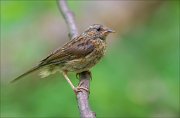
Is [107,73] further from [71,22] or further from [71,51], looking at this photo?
[71,22]

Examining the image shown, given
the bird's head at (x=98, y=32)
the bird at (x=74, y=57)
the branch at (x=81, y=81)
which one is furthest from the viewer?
the bird's head at (x=98, y=32)

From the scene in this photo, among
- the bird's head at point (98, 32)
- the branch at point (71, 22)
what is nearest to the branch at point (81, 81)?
the branch at point (71, 22)

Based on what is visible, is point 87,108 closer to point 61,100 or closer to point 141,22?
point 61,100

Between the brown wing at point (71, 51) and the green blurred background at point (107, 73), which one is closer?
the brown wing at point (71, 51)

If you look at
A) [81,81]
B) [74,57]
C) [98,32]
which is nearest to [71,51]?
[74,57]

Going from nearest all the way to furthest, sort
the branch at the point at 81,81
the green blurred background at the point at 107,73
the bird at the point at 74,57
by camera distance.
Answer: the branch at the point at 81,81, the bird at the point at 74,57, the green blurred background at the point at 107,73

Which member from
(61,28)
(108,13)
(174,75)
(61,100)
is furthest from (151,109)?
(108,13)

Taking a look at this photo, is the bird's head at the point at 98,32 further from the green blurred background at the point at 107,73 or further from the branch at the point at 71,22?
the green blurred background at the point at 107,73
